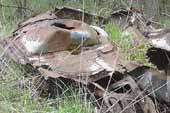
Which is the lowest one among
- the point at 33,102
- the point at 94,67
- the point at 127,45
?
the point at 33,102

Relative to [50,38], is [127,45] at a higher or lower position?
lower

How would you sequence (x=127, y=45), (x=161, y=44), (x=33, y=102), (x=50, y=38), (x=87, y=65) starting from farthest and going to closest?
1. (x=127, y=45)
2. (x=50, y=38)
3. (x=87, y=65)
4. (x=33, y=102)
5. (x=161, y=44)

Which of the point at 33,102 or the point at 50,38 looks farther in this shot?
the point at 50,38

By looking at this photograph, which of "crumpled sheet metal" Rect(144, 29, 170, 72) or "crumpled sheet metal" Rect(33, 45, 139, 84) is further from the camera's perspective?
"crumpled sheet metal" Rect(33, 45, 139, 84)

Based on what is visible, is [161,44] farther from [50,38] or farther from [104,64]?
[50,38]

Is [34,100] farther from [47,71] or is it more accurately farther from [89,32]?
[89,32]

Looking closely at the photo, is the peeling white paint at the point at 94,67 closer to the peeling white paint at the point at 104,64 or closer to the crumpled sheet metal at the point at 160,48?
the peeling white paint at the point at 104,64

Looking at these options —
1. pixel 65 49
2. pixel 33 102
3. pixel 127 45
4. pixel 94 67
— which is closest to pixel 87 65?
pixel 94 67

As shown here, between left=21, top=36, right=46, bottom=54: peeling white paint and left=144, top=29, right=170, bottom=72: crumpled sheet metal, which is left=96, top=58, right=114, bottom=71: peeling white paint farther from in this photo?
left=21, top=36, right=46, bottom=54: peeling white paint

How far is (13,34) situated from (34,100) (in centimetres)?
97

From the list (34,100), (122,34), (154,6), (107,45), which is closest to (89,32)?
(107,45)

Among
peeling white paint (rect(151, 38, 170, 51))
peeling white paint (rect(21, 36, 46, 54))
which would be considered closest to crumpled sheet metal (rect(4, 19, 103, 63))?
peeling white paint (rect(21, 36, 46, 54))

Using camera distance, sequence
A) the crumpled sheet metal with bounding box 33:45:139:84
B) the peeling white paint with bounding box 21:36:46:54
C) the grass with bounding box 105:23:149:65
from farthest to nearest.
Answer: the grass with bounding box 105:23:149:65 → the peeling white paint with bounding box 21:36:46:54 → the crumpled sheet metal with bounding box 33:45:139:84

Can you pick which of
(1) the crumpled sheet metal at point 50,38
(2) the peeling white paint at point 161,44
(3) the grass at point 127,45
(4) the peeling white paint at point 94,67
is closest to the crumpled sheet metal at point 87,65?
(4) the peeling white paint at point 94,67
